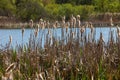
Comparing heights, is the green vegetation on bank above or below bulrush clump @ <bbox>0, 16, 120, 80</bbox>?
below

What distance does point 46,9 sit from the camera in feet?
234

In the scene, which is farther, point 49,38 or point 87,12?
point 87,12

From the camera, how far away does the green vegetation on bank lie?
6316 centimetres

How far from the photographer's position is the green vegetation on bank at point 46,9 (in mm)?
63162

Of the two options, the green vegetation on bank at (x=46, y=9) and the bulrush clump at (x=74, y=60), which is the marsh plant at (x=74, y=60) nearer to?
the bulrush clump at (x=74, y=60)

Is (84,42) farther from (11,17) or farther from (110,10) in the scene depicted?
(110,10)

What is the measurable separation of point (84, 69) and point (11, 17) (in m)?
58.7

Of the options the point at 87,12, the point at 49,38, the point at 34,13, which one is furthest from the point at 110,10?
the point at 49,38

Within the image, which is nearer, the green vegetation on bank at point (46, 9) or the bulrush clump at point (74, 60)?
the bulrush clump at point (74, 60)

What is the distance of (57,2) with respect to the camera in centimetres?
9069

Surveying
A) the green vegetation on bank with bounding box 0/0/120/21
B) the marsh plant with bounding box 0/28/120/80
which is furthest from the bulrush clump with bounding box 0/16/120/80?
the green vegetation on bank with bounding box 0/0/120/21

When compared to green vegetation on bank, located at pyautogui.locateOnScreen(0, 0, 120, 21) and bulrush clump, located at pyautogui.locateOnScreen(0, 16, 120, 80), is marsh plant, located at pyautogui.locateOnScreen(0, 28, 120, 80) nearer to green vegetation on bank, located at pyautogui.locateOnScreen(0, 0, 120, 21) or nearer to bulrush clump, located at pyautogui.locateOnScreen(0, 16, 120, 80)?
bulrush clump, located at pyautogui.locateOnScreen(0, 16, 120, 80)

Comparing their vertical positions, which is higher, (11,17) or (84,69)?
(84,69)

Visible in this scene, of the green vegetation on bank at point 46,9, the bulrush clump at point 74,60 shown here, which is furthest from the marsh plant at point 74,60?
the green vegetation on bank at point 46,9
